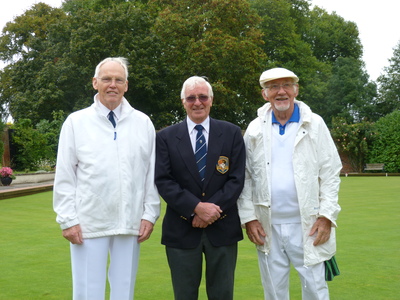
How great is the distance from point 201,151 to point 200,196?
1.03 ft

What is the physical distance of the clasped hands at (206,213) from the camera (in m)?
3.62

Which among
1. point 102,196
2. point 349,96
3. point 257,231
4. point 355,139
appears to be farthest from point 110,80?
point 349,96

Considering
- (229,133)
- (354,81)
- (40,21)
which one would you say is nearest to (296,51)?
(354,81)

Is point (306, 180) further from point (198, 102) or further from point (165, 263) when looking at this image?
point (165, 263)

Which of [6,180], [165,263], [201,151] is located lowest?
[165,263]

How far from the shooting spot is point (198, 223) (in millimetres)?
3682

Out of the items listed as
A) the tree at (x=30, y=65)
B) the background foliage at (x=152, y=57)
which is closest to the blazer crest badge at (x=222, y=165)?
the background foliage at (x=152, y=57)

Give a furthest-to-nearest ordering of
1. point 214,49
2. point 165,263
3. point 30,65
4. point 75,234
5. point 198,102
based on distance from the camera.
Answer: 1. point 30,65
2. point 214,49
3. point 165,263
4. point 198,102
5. point 75,234

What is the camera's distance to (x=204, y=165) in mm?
3781

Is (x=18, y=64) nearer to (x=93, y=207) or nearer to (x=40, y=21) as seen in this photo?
(x=40, y=21)

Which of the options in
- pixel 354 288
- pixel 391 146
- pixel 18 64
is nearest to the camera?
pixel 354 288

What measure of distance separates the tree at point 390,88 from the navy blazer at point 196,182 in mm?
37326

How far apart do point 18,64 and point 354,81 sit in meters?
22.5

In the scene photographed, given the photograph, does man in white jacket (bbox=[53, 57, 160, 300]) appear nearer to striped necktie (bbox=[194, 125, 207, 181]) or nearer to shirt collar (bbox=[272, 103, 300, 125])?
striped necktie (bbox=[194, 125, 207, 181])
